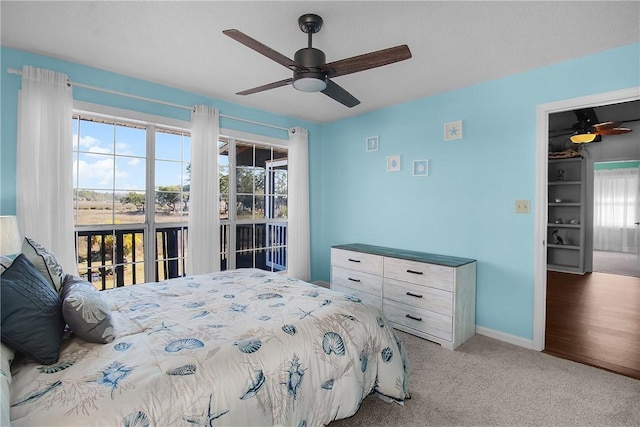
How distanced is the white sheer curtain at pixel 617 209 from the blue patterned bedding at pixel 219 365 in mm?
7504

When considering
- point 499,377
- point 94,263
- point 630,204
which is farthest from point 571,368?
point 630,204

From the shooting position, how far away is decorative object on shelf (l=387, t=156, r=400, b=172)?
12.3 feet

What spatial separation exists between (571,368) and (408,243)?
1780 mm

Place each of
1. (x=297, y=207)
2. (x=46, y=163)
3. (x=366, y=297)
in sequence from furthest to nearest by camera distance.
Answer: (x=297, y=207), (x=366, y=297), (x=46, y=163)

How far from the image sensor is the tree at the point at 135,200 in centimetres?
311

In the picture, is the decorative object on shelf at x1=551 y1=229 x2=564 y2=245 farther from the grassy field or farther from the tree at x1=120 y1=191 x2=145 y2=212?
the tree at x1=120 y1=191 x2=145 y2=212

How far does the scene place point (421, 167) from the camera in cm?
354

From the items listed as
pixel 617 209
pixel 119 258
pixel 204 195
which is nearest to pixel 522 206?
pixel 204 195

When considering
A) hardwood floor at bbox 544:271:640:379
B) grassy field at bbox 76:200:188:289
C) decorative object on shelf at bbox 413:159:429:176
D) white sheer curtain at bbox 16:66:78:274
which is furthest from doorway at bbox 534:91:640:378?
white sheer curtain at bbox 16:66:78:274

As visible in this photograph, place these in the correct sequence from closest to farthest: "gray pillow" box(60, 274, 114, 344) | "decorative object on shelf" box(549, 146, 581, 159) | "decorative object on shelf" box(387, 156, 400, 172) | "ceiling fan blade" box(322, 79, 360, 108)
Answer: "gray pillow" box(60, 274, 114, 344) < "ceiling fan blade" box(322, 79, 360, 108) < "decorative object on shelf" box(387, 156, 400, 172) < "decorative object on shelf" box(549, 146, 581, 159)

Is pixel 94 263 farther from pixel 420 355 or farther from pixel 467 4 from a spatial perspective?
pixel 467 4

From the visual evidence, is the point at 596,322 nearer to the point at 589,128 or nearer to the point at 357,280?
the point at 357,280

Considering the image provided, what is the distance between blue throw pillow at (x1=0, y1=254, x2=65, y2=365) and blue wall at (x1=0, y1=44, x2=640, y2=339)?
1618 mm

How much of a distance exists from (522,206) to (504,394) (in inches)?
63.1
